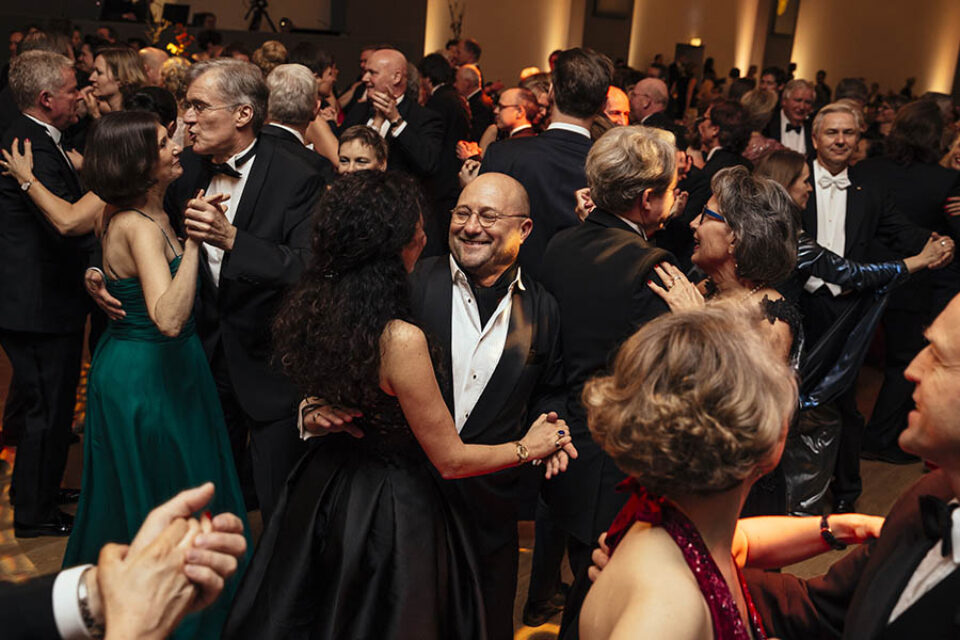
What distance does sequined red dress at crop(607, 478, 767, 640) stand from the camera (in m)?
1.19

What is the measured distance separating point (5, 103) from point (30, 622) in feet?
14.1

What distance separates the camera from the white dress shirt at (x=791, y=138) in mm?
6563

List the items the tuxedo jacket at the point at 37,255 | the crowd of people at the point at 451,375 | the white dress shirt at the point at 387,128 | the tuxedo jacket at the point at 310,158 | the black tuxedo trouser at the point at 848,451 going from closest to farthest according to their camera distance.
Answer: the crowd of people at the point at 451,375, the tuxedo jacket at the point at 310,158, the tuxedo jacket at the point at 37,255, the black tuxedo trouser at the point at 848,451, the white dress shirt at the point at 387,128

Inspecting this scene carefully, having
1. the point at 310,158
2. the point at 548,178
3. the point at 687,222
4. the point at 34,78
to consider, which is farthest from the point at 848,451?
the point at 34,78

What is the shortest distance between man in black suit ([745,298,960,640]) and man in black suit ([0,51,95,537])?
3.06m

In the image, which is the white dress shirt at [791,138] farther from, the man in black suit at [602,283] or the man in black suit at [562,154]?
the man in black suit at [602,283]

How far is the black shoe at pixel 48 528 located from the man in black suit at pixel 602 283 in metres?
2.02

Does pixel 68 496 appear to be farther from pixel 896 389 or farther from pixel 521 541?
pixel 896 389

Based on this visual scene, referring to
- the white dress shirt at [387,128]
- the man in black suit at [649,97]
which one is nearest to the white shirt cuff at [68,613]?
the white dress shirt at [387,128]

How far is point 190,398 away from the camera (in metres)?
2.80

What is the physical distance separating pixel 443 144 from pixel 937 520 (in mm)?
4442

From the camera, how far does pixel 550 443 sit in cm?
223

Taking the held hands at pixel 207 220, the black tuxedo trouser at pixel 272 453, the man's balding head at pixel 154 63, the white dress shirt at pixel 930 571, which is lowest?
the black tuxedo trouser at pixel 272 453

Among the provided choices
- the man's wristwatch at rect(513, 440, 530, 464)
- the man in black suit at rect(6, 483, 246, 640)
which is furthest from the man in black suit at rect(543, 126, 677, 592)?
the man in black suit at rect(6, 483, 246, 640)
